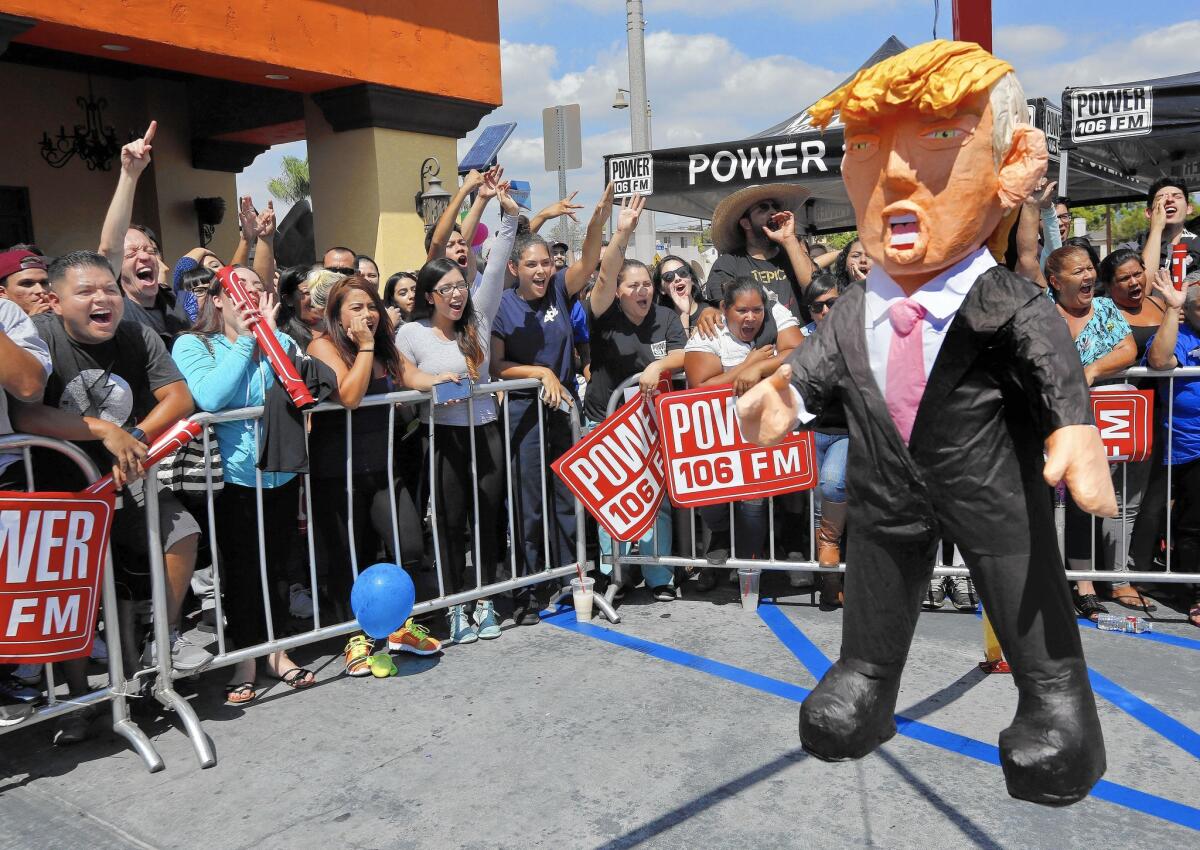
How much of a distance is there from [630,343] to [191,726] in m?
3.11

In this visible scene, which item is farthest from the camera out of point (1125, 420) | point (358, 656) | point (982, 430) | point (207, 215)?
point (207, 215)

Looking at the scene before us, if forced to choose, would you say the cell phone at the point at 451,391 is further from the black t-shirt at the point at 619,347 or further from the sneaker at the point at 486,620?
the sneaker at the point at 486,620

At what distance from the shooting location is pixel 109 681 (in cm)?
412

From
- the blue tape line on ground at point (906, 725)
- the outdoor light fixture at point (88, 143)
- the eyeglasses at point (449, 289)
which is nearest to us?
the blue tape line on ground at point (906, 725)

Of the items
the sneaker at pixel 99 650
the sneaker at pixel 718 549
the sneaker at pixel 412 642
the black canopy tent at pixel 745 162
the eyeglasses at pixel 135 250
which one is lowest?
the sneaker at pixel 412 642

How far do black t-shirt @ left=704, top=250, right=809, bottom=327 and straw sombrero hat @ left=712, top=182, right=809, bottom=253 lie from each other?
10 cm

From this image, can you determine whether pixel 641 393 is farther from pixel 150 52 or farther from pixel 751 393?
pixel 150 52

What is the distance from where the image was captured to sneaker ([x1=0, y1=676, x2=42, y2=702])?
402 cm

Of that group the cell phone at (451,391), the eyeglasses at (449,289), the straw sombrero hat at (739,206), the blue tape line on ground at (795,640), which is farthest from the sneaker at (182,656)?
the straw sombrero hat at (739,206)

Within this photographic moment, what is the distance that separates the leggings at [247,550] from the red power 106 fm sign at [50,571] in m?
0.78

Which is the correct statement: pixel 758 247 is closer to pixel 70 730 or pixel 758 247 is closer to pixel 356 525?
pixel 356 525

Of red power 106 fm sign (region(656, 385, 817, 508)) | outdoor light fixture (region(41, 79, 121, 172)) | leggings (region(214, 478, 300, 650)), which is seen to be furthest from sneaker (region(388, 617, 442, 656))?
outdoor light fixture (region(41, 79, 121, 172))

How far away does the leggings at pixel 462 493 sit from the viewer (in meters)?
5.41

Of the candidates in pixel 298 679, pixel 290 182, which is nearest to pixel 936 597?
pixel 298 679
